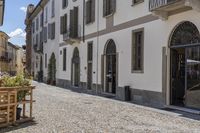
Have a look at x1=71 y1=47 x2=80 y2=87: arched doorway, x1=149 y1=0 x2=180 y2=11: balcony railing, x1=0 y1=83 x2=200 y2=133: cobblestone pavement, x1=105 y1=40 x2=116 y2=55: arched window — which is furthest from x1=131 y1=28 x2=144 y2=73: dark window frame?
x1=71 y1=47 x2=80 y2=87: arched doorway

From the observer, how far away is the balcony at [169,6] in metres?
13.0

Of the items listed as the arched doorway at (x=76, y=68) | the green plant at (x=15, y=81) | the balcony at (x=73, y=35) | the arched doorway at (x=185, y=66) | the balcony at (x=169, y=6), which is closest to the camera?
the green plant at (x=15, y=81)

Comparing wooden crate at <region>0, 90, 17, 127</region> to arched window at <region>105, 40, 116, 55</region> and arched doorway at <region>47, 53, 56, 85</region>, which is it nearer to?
arched window at <region>105, 40, 116, 55</region>

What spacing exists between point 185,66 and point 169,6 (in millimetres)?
2310

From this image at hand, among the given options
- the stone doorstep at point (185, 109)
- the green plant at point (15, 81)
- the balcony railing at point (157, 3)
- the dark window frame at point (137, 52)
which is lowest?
the stone doorstep at point (185, 109)

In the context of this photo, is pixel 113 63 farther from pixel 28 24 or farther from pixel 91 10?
pixel 28 24

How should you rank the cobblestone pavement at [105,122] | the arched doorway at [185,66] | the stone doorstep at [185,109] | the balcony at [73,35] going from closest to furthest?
1. the cobblestone pavement at [105,122]
2. the stone doorstep at [185,109]
3. the arched doorway at [185,66]
4. the balcony at [73,35]

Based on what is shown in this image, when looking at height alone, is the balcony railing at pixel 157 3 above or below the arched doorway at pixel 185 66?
above

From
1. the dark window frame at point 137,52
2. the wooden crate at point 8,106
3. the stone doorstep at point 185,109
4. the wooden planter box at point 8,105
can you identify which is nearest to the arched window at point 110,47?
the dark window frame at point 137,52

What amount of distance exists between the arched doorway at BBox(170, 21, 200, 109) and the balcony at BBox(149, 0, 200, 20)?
1.94 ft

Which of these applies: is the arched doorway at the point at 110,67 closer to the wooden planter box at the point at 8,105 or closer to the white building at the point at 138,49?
the white building at the point at 138,49

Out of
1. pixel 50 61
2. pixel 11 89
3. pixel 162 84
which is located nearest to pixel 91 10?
pixel 162 84

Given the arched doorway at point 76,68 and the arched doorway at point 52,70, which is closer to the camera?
the arched doorway at point 76,68

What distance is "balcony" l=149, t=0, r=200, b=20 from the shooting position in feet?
42.6
